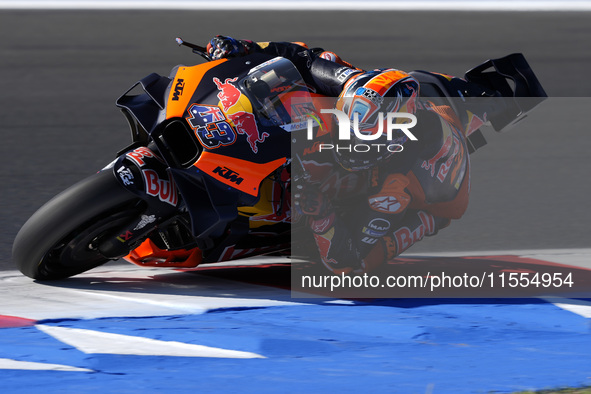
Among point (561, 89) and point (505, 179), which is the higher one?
point (561, 89)

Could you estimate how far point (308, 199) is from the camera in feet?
15.5

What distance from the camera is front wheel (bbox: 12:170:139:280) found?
4.47 m

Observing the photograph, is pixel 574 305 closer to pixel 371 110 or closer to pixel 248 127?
pixel 371 110

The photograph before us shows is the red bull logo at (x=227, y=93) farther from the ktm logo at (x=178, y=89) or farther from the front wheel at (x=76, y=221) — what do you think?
the front wheel at (x=76, y=221)

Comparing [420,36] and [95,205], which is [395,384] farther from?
[420,36]

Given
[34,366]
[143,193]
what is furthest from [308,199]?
[34,366]

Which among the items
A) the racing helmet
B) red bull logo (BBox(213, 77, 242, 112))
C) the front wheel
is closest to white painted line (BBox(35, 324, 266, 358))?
the front wheel

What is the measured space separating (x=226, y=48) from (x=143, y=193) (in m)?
0.94

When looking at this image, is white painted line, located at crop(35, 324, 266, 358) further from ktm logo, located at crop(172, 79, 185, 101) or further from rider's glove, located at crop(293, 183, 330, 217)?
ktm logo, located at crop(172, 79, 185, 101)

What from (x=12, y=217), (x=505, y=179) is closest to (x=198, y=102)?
(x=12, y=217)

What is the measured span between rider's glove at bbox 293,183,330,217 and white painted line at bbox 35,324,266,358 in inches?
44.0

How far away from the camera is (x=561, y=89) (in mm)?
10867

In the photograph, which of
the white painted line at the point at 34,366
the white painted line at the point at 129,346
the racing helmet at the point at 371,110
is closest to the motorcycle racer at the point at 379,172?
the racing helmet at the point at 371,110

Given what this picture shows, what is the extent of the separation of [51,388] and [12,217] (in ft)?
11.0
